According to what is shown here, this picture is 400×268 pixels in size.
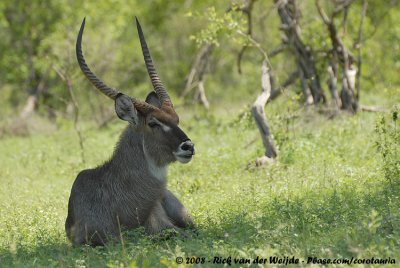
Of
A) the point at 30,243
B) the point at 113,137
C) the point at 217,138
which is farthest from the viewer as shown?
the point at 113,137

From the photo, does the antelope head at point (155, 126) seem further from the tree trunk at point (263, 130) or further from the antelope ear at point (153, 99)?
the tree trunk at point (263, 130)

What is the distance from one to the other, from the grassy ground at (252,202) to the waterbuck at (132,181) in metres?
0.28

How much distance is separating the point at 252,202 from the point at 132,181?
127cm

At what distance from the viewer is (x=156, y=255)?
5.76 m

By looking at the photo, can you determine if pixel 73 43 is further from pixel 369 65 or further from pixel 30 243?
pixel 30 243

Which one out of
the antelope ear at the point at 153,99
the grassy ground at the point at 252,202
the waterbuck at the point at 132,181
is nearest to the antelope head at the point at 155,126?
the waterbuck at the point at 132,181

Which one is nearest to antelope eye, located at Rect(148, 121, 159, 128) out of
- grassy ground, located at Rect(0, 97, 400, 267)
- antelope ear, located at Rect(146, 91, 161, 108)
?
antelope ear, located at Rect(146, 91, 161, 108)

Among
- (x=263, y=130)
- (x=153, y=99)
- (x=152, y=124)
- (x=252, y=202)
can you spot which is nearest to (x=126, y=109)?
(x=152, y=124)

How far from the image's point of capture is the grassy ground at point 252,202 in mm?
Result: 5578

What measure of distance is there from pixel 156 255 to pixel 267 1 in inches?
646

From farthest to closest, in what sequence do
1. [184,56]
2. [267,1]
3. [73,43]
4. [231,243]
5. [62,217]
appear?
[184,56] < [267,1] < [73,43] < [62,217] < [231,243]

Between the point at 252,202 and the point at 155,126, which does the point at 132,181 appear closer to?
the point at 155,126

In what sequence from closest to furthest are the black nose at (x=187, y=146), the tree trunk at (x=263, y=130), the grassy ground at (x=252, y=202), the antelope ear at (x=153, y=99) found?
1. the grassy ground at (x=252, y=202)
2. the black nose at (x=187, y=146)
3. the antelope ear at (x=153, y=99)
4. the tree trunk at (x=263, y=130)

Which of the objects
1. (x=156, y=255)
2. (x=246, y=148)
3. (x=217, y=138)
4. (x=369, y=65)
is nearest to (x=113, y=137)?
(x=217, y=138)
